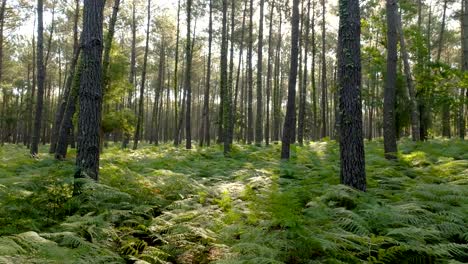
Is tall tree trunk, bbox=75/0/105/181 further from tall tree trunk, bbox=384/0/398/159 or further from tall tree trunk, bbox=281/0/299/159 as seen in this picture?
tall tree trunk, bbox=384/0/398/159

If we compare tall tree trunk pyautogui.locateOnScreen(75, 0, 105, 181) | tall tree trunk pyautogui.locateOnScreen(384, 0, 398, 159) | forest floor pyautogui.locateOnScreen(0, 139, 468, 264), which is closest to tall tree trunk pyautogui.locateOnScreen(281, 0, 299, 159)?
tall tree trunk pyautogui.locateOnScreen(384, 0, 398, 159)

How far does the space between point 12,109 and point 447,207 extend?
127ft

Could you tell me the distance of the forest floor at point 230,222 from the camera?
158 inches

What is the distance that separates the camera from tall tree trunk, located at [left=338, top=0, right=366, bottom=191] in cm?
666

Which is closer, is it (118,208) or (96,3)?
(118,208)

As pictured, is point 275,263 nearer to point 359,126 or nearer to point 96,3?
point 359,126

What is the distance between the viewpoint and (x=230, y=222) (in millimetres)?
5430

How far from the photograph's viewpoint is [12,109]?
34781mm

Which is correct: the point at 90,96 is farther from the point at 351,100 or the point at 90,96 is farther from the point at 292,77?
the point at 292,77

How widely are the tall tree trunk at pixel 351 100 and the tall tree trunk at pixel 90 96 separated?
4.82 meters

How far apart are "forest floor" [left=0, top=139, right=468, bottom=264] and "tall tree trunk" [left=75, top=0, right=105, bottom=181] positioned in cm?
60

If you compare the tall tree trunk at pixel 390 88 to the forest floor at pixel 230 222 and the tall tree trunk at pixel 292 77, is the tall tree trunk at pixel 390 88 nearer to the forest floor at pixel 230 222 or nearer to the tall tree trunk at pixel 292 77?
the tall tree trunk at pixel 292 77

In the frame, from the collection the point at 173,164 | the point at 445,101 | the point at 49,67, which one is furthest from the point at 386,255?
the point at 49,67

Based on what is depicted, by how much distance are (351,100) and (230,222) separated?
3.27 meters
